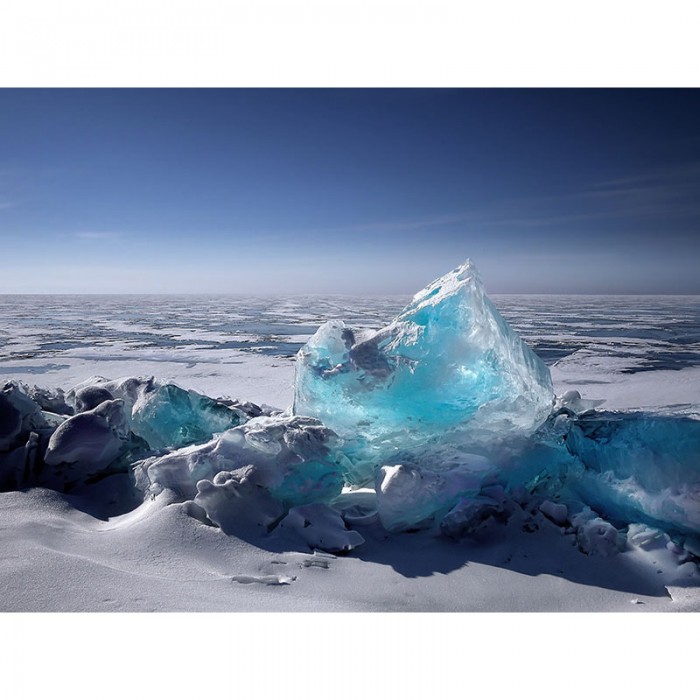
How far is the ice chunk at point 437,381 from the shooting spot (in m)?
2.62

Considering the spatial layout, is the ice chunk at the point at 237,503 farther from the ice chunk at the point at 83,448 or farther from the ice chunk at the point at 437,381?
the ice chunk at the point at 83,448

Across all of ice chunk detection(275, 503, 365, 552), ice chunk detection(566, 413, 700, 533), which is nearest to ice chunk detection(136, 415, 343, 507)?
ice chunk detection(275, 503, 365, 552)

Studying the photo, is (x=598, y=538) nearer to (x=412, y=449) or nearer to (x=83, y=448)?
(x=412, y=449)

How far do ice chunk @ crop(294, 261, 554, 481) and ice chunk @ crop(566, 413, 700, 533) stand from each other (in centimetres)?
31

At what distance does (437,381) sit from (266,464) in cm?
99

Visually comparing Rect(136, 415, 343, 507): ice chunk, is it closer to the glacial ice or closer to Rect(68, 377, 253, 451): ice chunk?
the glacial ice

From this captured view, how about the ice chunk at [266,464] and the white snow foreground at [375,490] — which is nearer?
the white snow foreground at [375,490]

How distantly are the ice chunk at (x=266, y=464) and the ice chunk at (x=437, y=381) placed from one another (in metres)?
0.30

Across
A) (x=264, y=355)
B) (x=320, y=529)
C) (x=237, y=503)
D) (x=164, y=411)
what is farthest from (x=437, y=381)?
(x=264, y=355)

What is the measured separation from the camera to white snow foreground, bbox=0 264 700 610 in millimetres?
1838

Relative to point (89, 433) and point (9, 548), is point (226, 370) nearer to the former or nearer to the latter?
point (89, 433)

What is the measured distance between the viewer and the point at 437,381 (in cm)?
269

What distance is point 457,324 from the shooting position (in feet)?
8.68

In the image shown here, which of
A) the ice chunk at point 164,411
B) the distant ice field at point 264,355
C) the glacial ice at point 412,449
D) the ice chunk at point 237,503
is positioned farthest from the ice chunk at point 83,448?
the distant ice field at point 264,355
